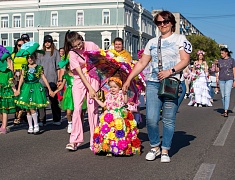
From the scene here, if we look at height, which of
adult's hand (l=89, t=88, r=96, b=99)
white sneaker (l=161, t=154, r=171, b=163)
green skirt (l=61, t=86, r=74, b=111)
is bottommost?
white sneaker (l=161, t=154, r=171, b=163)

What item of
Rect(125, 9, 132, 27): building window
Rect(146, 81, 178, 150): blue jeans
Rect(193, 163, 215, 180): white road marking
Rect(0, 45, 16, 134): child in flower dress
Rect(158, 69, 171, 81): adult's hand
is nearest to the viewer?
Rect(193, 163, 215, 180): white road marking

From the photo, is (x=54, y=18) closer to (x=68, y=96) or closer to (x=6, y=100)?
(x=68, y=96)

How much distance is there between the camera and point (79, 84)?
7520 millimetres

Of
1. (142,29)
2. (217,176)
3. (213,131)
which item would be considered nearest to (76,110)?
(217,176)

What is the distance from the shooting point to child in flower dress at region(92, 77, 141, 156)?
274 inches

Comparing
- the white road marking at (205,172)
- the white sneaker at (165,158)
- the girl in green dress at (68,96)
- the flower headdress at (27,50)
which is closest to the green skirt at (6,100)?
the flower headdress at (27,50)

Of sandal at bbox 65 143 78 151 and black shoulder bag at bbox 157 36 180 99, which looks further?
sandal at bbox 65 143 78 151

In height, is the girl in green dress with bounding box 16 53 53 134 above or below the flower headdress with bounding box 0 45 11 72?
below

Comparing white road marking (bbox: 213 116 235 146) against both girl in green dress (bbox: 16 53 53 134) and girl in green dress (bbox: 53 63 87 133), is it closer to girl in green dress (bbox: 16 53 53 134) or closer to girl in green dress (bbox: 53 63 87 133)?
girl in green dress (bbox: 53 63 87 133)

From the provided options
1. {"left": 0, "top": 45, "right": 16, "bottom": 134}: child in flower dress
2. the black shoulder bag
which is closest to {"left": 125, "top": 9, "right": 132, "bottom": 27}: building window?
{"left": 0, "top": 45, "right": 16, "bottom": 134}: child in flower dress

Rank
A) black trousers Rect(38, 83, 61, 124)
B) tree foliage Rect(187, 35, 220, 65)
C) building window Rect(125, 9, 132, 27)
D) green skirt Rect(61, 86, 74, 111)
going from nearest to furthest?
green skirt Rect(61, 86, 74, 111) → black trousers Rect(38, 83, 61, 124) → building window Rect(125, 9, 132, 27) → tree foliage Rect(187, 35, 220, 65)

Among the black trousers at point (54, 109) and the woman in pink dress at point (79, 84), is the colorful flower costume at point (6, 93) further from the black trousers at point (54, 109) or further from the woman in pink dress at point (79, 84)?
the woman in pink dress at point (79, 84)

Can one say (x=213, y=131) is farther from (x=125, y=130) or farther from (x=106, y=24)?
(x=106, y=24)

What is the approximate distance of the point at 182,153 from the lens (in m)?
7.27
